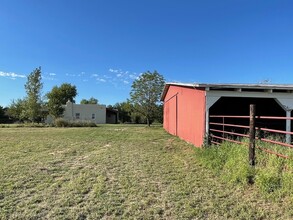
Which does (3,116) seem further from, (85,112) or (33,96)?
(33,96)

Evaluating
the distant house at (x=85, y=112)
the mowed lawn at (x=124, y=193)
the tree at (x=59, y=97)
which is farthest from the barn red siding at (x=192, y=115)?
the distant house at (x=85, y=112)

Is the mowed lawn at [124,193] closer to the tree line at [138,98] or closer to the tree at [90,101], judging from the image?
the tree line at [138,98]

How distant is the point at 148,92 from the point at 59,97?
29.8m

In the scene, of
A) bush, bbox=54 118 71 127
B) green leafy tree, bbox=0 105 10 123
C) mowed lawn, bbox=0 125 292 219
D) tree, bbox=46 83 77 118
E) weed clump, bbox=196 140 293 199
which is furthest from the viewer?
green leafy tree, bbox=0 105 10 123

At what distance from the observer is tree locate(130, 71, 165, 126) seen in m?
32.7

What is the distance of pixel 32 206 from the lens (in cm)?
413

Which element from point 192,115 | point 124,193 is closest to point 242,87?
point 192,115

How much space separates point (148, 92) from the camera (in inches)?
1288

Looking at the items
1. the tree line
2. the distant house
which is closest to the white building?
the distant house

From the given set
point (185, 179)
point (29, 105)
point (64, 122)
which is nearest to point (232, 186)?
point (185, 179)

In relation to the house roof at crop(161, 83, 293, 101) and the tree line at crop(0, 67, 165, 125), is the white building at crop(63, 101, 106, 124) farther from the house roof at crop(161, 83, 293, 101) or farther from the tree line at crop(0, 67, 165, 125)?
the house roof at crop(161, 83, 293, 101)

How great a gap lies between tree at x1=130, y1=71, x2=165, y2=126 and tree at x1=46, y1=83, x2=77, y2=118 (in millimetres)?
12985

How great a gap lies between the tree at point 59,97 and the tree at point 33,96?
11.6 feet

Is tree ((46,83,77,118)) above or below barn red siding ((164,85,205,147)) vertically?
above
